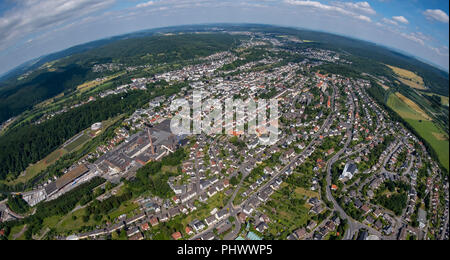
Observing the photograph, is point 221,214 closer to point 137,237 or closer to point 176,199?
point 176,199

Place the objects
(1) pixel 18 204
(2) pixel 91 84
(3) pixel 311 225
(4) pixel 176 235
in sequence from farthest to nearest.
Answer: (2) pixel 91 84 → (1) pixel 18 204 → (3) pixel 311 225 → (4) pixel 176 235

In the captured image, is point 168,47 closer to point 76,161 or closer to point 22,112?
point 22,112

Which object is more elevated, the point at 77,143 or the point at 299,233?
the point at 77,143

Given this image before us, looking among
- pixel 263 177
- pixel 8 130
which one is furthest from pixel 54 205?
pixel 8 130

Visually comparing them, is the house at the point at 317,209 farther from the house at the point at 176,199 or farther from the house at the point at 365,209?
the house at the point at 176,199

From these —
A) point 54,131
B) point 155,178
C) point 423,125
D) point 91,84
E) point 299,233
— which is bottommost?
point 299,233

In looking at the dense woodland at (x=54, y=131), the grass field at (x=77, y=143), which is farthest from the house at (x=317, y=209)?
the dense woodland at (x=54, y=131)

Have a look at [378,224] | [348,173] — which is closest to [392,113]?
[348,173]
